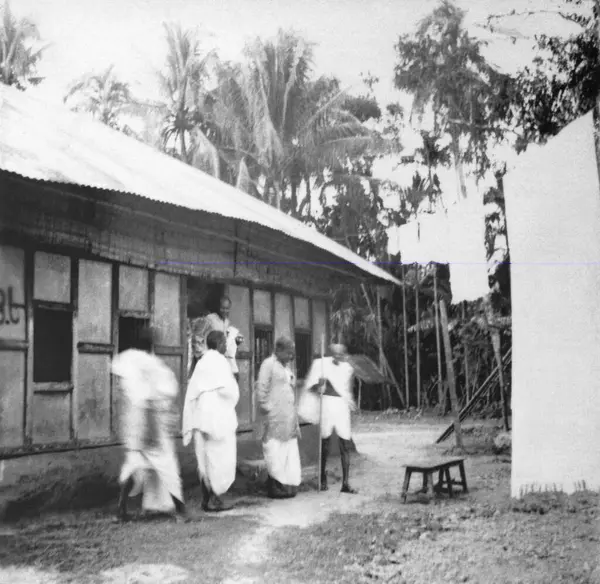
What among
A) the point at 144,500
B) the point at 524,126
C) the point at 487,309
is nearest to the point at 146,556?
the point at 144,500

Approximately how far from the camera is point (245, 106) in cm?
1036

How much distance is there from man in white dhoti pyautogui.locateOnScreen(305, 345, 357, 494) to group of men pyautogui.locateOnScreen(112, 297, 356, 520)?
1 centimetres

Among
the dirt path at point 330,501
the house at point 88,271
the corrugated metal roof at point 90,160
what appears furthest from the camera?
the house at point 88,271

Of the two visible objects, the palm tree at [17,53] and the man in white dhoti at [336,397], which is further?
the man in white dhoti at [336,397]

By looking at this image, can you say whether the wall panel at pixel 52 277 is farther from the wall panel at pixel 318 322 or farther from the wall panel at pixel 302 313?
the wall panel at pixel 318 322

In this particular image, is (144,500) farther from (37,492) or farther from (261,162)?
(261,162)

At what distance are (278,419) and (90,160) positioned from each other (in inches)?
124

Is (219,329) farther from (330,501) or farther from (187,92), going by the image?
(187,92)

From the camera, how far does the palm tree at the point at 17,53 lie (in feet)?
20.9

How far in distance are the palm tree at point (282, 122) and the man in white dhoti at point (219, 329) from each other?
2883 mm

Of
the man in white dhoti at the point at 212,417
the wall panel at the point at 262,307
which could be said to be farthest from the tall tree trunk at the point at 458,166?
the man in white dhoti at the point at 212,417

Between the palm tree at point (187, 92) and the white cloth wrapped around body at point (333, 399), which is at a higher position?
the palm tree at point (187, 92)

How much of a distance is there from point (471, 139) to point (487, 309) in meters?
4.96

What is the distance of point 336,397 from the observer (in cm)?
775
